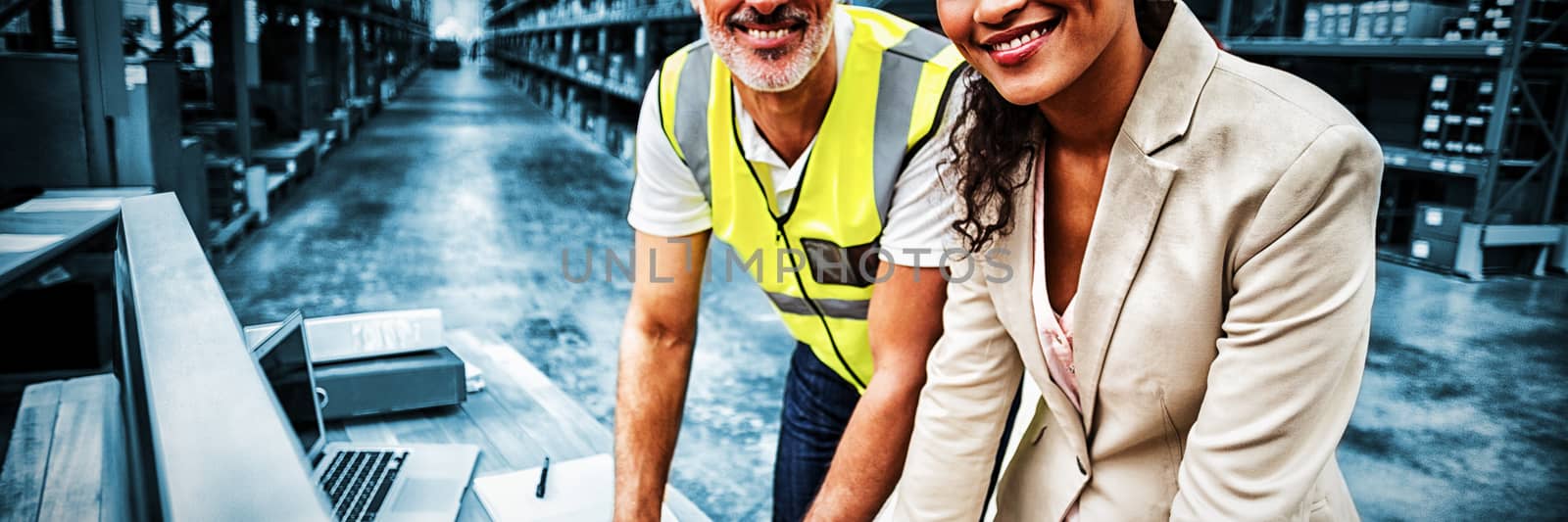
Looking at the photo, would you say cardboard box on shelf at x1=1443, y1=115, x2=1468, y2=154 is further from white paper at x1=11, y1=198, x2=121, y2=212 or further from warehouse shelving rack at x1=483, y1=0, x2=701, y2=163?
white paper at x1=11, y1=198, x2=121, y2=212

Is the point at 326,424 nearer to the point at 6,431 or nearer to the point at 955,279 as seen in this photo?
the point at 6,431

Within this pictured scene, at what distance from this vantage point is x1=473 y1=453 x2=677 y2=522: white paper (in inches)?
51.5

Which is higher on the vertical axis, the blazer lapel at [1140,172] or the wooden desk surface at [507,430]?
the blazer lapel at [1140,172]

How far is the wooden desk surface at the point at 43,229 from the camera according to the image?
46.6 inches

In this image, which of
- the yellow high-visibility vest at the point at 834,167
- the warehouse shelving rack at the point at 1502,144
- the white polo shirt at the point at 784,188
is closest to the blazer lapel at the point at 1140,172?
the white polo shirt at the point at 784,188

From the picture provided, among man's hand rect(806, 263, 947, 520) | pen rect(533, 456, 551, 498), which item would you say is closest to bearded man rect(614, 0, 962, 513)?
man's hand rect(806, 263, 947, 520)

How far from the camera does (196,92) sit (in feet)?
25.1

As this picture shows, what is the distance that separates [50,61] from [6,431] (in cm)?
122

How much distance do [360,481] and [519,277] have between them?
12.7ft

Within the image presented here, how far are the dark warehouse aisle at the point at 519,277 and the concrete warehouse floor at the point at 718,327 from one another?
0.01 metres

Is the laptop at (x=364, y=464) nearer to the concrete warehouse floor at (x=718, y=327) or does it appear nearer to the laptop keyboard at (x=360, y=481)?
the laptop keyboard at (x=360, y=481)

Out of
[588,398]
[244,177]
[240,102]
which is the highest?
→ [240,102]

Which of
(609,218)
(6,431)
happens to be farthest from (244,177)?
(6,431)

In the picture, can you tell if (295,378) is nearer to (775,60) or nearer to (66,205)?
(66,205)
